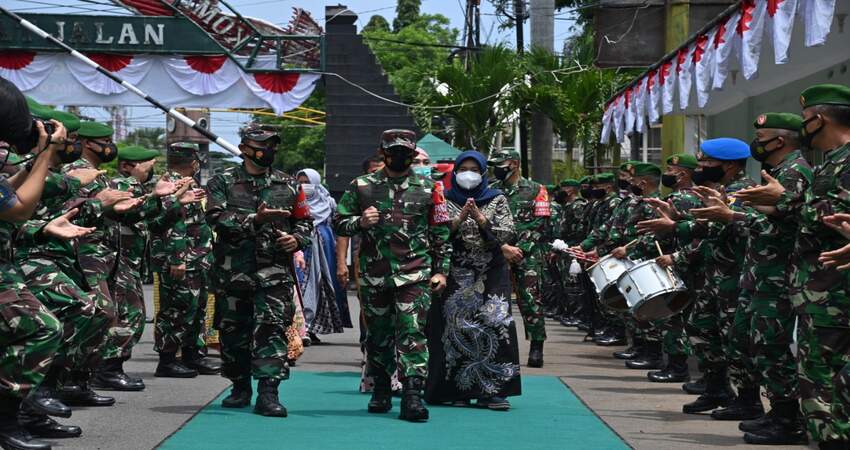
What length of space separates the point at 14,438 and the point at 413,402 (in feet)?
9.55

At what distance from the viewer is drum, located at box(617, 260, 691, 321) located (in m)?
10.3

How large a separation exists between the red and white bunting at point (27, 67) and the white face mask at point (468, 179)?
22949mm

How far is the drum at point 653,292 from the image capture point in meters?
10.3

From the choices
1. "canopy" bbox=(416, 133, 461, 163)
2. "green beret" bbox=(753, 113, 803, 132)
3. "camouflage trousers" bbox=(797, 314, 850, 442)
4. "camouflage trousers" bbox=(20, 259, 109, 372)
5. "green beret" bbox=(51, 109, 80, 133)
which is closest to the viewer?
"camouflage trousers" bbox=(797, 314, 850, 442)

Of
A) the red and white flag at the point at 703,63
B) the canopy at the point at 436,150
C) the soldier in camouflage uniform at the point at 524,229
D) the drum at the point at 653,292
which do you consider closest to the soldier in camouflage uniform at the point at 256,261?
the drum at the point at 653,292

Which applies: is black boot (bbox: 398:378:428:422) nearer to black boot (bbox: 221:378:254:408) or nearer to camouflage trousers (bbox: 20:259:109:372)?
black boot (bbox: 221:378:254:408)

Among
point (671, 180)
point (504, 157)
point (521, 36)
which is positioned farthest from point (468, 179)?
point (521, 36)

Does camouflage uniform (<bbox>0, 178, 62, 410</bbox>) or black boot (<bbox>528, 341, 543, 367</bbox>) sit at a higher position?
camouflage uniform (<bbox>0, 178, 62, 410</bbox>)

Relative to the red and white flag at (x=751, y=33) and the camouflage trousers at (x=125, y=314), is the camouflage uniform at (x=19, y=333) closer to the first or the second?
the camouflage trousers at (x=125, y=314)

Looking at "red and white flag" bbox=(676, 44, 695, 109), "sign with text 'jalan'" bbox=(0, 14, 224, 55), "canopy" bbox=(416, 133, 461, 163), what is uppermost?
"sign with text 'jalan'" bbox=(0, 14, 224, 55)

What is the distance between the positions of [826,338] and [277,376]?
13.7ft

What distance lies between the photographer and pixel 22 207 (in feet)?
22.3

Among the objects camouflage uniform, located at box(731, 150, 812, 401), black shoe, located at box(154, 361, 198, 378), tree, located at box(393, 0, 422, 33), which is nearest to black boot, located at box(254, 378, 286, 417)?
black shoe, located at box(154, 361, 198, 378)

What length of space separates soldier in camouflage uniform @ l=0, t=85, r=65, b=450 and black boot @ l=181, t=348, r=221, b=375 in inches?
209
